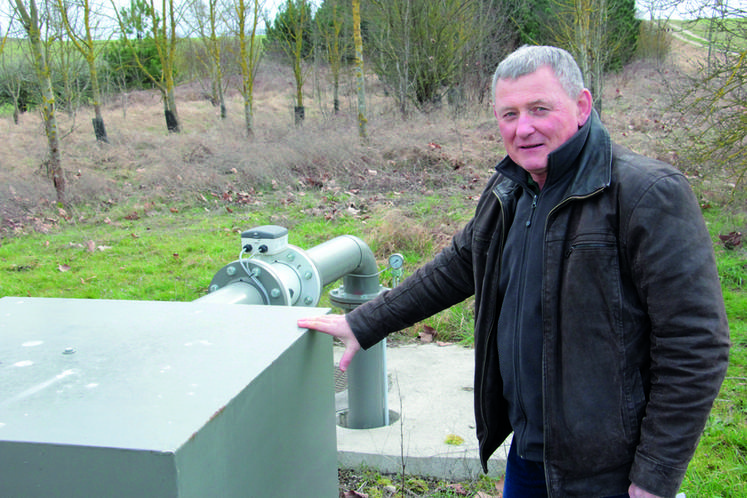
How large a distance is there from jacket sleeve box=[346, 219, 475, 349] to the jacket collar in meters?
0.52

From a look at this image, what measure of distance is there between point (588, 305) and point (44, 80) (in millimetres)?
9929

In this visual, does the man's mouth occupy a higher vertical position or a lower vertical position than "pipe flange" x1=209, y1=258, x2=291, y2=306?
higher

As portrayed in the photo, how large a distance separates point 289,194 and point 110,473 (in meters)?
9.03

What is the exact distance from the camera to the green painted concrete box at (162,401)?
3.32 feet

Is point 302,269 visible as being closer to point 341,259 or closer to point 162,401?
point 341,259

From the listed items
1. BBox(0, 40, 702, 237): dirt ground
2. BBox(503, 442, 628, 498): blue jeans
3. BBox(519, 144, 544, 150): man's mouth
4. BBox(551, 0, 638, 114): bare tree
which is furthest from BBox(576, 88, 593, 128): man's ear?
BBox(551, 0, 638, 114): bare tree

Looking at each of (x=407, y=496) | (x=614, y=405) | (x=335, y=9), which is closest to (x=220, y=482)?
(x=614, y=405)

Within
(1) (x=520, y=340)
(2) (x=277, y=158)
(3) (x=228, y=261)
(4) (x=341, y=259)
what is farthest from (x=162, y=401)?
(2) (x=277, y=158)

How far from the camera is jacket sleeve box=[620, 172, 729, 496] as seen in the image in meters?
1.40

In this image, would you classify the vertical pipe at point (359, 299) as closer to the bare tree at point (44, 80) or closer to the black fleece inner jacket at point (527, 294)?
the black fleece inner jacket at point (527, 294)

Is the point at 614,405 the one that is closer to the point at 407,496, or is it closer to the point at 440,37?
the point at 407,496

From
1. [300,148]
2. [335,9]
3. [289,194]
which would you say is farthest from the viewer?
[335,9]

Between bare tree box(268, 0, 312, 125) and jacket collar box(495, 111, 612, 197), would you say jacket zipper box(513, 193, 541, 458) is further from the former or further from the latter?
bare tree box(268, 0, 312, 125)

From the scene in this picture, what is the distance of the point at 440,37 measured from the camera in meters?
16.6
